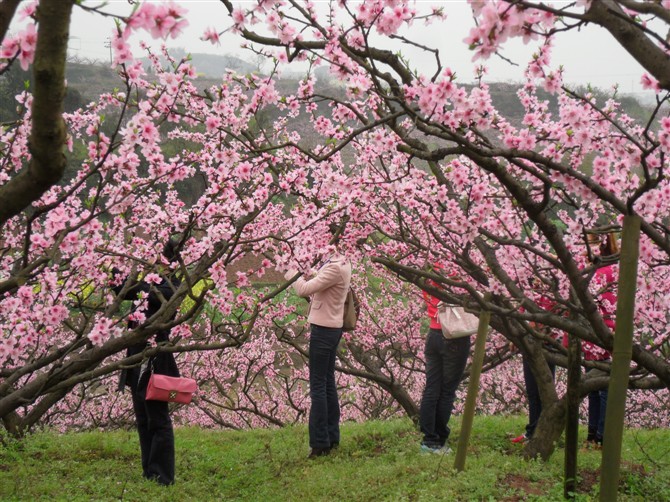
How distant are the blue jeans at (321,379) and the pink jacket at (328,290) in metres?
0.09

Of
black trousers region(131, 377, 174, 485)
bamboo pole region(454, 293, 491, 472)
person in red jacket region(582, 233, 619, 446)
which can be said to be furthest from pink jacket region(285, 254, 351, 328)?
person in red jacket region(582, 233, 619, 446)

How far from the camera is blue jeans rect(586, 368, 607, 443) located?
6.02m

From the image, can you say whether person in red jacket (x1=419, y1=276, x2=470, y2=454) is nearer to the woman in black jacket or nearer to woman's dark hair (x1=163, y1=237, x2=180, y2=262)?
the woman in black jacket

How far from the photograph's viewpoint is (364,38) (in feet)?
13.0

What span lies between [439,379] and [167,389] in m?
2.38

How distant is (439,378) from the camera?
590 centimetres

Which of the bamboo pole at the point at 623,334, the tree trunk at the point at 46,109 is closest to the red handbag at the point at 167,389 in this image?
the tree trunk at the point at 46,109

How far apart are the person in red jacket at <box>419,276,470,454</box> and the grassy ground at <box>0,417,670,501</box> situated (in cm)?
24

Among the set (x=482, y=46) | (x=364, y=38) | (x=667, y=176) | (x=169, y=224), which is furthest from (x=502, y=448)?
(x=482, y=46)

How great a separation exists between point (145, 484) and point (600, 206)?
4238 millimetres

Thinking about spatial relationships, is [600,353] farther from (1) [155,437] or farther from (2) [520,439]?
(1) [155,437]

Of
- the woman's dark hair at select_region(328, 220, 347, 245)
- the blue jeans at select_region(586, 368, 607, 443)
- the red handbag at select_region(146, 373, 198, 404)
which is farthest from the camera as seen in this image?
the woman's dark hair at select_region(328, 220, 347, 245)

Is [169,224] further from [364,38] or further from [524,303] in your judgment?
[524,303]

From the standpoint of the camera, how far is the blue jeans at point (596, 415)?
602 centimetres
